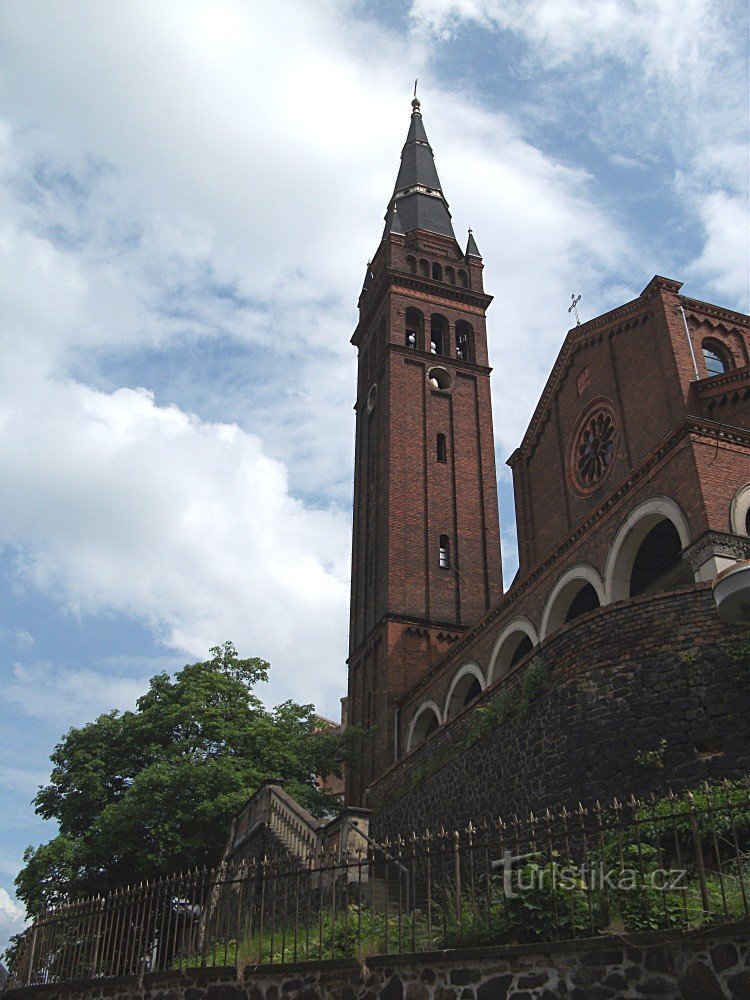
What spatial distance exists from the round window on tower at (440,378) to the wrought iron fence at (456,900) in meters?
27.8

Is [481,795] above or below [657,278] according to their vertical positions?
below

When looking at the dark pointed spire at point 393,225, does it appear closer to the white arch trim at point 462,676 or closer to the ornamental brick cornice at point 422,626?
the ornamental brick cornice at point 422,626

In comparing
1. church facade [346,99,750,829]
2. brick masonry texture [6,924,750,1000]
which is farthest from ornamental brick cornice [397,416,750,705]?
brick masonry texture [6,924,750,1000]

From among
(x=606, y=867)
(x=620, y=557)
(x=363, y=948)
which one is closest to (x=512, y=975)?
(x=606, y=867)

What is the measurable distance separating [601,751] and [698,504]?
5414 mm

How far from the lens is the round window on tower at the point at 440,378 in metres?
41.1

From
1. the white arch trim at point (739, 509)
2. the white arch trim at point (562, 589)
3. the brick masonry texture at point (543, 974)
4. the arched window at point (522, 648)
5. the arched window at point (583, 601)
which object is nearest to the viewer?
the brick masonry texture at point (543, 974)

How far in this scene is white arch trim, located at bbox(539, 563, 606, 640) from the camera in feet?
68.5

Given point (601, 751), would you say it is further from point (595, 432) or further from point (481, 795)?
point (595, 432)

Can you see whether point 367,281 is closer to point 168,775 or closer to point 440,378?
point 440,378

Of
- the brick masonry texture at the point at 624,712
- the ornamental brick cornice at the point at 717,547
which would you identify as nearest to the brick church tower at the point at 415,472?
the brick masonry texture at the point at 624,712

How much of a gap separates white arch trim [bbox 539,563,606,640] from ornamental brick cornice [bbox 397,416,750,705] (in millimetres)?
630

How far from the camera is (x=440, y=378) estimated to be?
41438 millimetres

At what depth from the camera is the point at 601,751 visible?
14.2m
